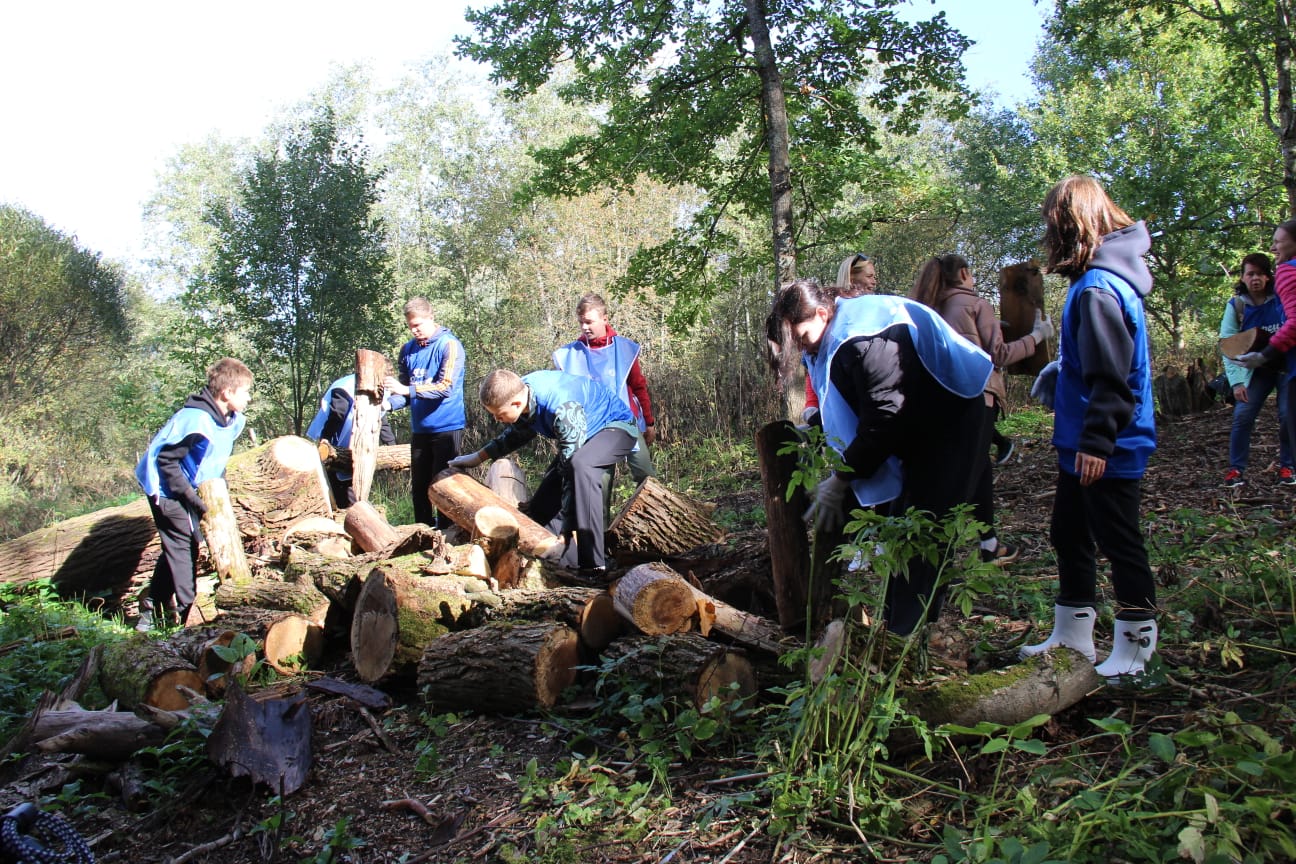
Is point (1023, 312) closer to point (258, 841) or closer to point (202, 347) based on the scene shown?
point (258, 841)

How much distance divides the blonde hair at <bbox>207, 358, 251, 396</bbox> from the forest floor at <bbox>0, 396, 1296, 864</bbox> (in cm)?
247

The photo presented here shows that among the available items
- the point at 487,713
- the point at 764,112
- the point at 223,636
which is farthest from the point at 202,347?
the point at 487,713

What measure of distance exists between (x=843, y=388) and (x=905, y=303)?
0.37 m

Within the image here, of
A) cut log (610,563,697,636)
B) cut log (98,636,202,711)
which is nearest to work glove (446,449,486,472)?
cut log (98,636,202,711)

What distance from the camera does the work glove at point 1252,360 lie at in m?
4.98

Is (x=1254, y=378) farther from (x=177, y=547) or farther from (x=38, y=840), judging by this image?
(x=177, y=547)

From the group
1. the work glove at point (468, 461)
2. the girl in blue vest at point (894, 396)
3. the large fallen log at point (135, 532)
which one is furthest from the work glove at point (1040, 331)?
the large fallen log at point (135, 532)

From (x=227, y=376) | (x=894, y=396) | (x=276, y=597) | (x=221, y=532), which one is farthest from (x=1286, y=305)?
(x=221, y=532)

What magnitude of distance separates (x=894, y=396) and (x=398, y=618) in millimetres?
2395

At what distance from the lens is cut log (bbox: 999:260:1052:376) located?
4676mm

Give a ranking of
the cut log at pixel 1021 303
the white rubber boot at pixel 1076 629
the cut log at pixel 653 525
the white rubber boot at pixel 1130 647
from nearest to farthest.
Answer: the white rubber boot at pixel 1130 647 < the white rubber boot at pixel 1076 629 < the cut log at pixel 653 525 < the cut log at pixel 1021 303

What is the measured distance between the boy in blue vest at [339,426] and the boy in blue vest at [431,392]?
0.70 m

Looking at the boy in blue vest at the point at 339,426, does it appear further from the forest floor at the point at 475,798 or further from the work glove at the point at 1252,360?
the work glove at the point at 1252,360

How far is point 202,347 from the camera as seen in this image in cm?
1870
